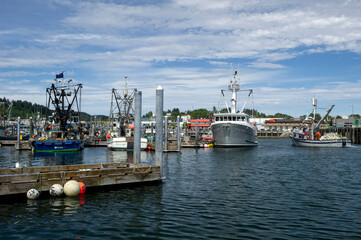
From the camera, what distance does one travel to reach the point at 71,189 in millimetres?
17406

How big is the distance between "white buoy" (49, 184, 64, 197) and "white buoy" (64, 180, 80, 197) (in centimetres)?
26

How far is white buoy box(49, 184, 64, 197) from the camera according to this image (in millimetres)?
17094

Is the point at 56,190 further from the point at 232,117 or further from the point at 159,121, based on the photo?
the point at 232,117

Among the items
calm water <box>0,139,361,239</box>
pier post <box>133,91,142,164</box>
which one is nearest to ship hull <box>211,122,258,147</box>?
calm water <box>0,139,361,239</box>

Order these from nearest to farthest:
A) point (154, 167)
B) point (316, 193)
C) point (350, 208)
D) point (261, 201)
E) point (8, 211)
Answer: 1. point (8, 211)
2. point (350, 208)
3. point (261, 201)
4. point (316, 193)
5. point (154, 167)

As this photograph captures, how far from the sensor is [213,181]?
77.1 feet

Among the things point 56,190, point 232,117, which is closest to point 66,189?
point 56,190

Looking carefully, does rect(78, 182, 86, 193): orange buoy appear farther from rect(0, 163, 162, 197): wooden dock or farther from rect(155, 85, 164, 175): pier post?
rect(155, 85, 164, 175): pier post

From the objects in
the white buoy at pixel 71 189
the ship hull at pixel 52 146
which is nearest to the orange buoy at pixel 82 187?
the white buoy at pixel 71 189

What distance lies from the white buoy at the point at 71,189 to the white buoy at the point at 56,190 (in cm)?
26

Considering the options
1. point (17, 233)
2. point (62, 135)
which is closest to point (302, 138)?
point (62, 135)

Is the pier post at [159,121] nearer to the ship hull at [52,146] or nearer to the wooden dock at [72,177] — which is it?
the wooden dock at [72,177]

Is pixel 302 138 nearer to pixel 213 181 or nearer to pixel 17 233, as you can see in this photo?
pixel 213 181

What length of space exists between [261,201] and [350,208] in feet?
14.5
